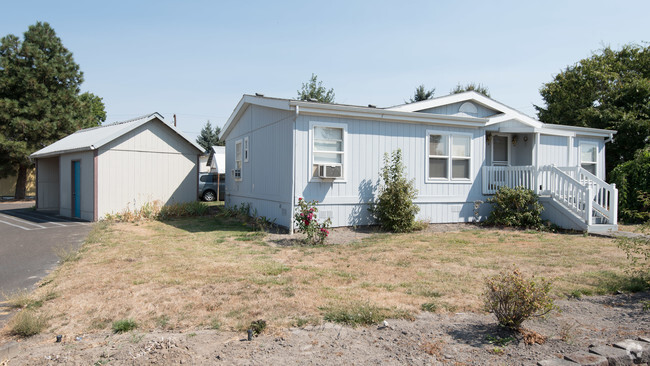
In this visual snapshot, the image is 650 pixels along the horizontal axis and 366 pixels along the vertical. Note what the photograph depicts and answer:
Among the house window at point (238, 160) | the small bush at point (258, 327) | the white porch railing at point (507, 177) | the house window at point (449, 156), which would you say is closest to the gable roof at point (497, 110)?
the house window at point (449, 156)

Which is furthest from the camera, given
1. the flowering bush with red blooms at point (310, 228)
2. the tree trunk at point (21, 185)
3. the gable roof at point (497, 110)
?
the tree trunk at point (21, 185)

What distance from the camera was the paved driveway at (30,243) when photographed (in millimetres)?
6648

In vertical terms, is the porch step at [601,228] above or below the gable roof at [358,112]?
below

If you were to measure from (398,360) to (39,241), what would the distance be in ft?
32.6

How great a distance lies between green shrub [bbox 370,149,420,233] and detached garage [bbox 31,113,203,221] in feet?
26.2

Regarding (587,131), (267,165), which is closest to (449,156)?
(267,165)

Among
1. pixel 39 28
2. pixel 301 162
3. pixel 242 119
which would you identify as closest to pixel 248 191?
pixel 242 119

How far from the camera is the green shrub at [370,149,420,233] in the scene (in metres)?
10.9

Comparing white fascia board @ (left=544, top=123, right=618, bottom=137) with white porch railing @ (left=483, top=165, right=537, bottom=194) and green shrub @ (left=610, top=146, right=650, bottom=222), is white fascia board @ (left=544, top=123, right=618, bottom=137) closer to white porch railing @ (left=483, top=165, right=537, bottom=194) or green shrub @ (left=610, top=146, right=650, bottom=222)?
green shrub @ (left=610, top=146, right=650, bottom=222)

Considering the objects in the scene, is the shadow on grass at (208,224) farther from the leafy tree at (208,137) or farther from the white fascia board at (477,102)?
the leafy tree at (208,137)

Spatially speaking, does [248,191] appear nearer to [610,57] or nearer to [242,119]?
[242,119]

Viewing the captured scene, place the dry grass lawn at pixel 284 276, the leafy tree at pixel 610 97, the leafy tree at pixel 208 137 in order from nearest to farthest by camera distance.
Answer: the dry grass lawn at pixel 284 276 < the leafy tree at pixel 610 97 < the leafy tree at pixel 208 137

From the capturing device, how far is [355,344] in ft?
12.6

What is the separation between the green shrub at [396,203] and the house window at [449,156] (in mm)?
1425
